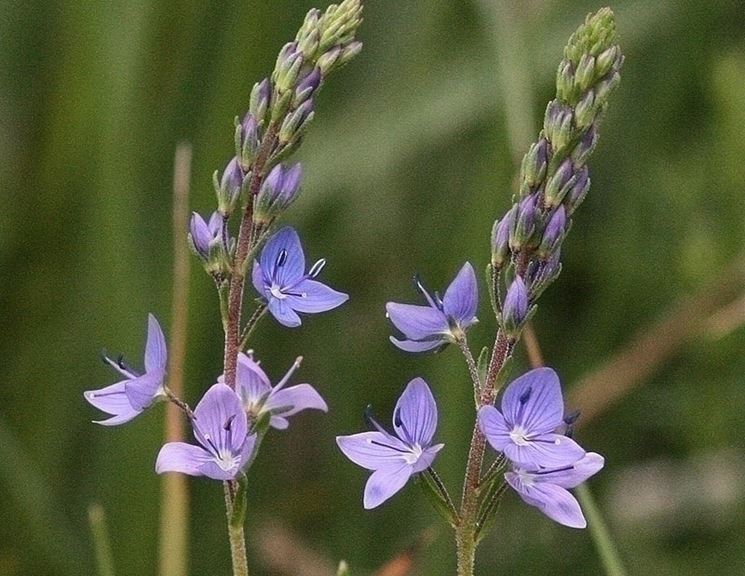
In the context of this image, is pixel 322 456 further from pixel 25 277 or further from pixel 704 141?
pixel 704 141

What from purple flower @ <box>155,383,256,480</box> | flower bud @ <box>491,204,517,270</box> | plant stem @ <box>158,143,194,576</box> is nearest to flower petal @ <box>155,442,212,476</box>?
purple flower @ <box>155,383,256,480</box>

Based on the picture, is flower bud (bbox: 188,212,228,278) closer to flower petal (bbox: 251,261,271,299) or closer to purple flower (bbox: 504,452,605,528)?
flower petal (bbox: 251,261,271,299)

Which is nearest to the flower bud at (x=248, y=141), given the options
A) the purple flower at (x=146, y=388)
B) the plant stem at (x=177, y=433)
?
the purple flower at (x=146, y=388)

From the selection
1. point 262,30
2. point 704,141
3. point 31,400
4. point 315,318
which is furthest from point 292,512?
point 704,141

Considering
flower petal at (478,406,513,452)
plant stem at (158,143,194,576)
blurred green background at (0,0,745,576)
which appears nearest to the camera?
flower petal at (478,406,513,452)

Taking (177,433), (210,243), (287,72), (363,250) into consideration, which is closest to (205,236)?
(210,243)

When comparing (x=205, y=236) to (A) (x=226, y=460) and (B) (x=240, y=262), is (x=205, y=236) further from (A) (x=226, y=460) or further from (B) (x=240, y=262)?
(A) (x=226, y=460)
